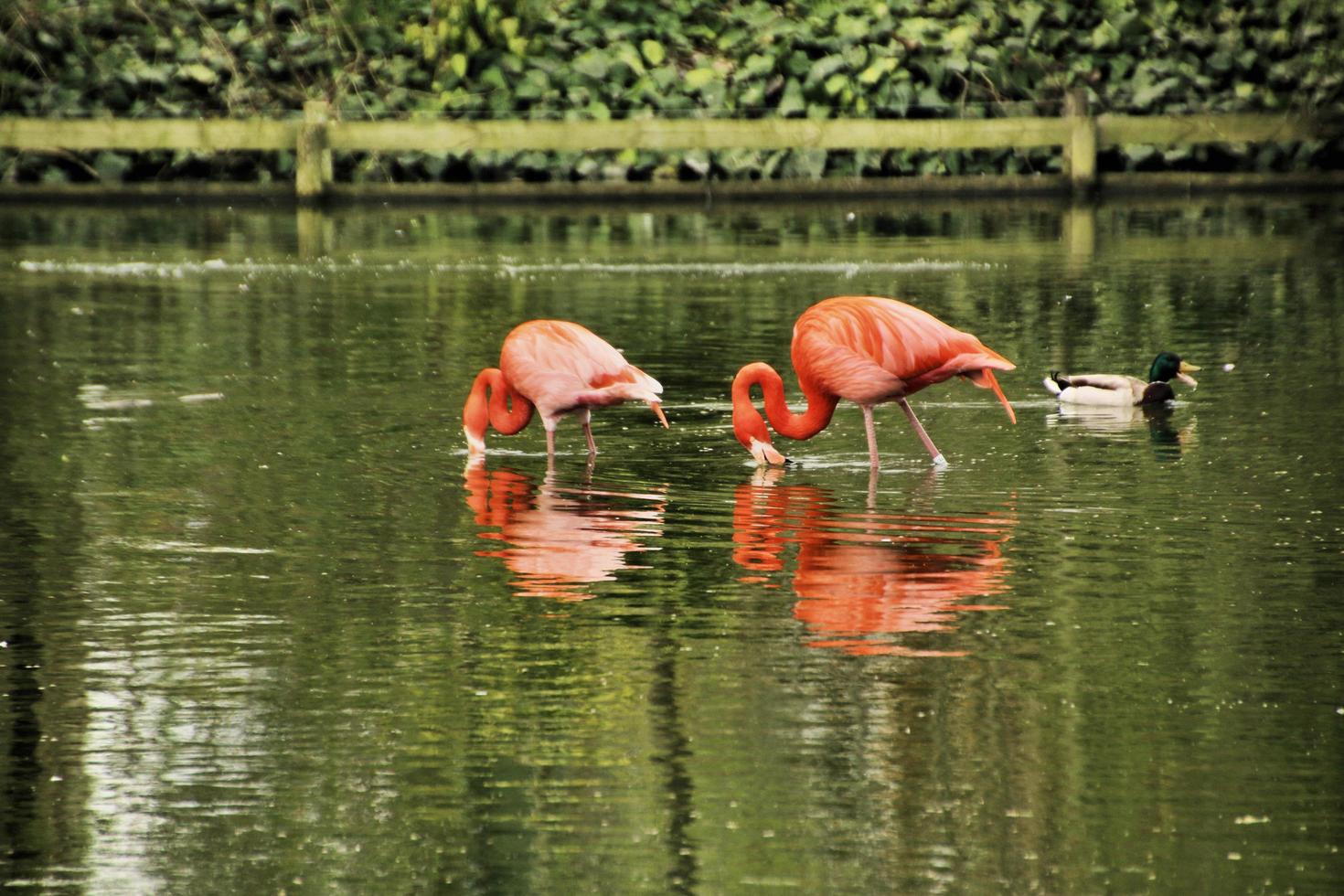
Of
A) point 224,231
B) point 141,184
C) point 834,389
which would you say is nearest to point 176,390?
point 834,389

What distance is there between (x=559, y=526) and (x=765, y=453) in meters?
1.60

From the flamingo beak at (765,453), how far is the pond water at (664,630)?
0.06 metres

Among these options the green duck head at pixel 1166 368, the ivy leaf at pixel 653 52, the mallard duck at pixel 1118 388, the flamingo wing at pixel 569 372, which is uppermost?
the ivy leaf at pixel 653 52

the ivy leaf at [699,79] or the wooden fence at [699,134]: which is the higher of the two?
the ivy leaf at [699,79]

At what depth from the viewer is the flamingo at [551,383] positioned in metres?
11.6

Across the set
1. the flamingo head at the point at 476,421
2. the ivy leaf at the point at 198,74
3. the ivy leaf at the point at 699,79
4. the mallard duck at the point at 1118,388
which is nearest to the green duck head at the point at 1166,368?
the mallard duck at the point at 1118,388

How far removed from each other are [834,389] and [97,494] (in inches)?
125

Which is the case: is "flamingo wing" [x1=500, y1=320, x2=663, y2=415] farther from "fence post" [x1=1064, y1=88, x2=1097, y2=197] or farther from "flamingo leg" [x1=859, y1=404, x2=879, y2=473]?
"fence post" [x1=1064, y1=88, x2=1097, y2=197]

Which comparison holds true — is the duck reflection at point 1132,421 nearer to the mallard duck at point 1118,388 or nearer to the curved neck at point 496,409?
the mallard duck at point 1118,388

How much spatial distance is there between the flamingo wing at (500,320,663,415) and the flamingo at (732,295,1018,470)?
517mm

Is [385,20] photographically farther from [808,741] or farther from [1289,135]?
[808,741]

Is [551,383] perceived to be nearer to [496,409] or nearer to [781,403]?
[496,409]

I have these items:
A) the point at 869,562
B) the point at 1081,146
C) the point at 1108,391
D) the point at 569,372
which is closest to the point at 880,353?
the point at 569,372

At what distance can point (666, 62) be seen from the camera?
34594 mm
